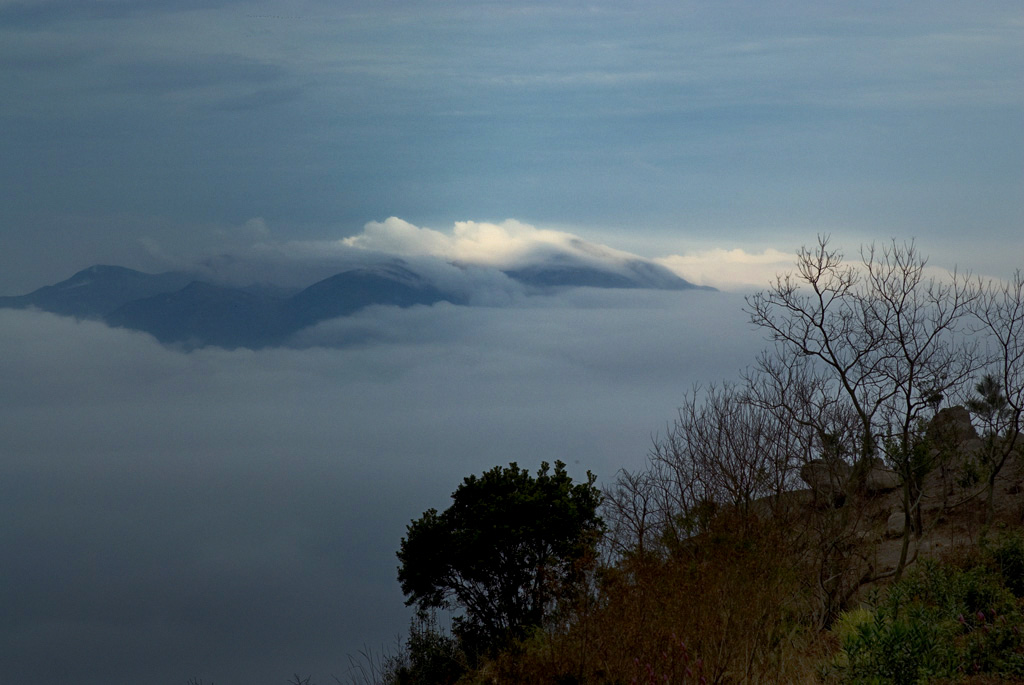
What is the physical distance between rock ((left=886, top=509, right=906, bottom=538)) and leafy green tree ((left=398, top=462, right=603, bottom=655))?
9.52 m

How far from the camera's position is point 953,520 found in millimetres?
24625

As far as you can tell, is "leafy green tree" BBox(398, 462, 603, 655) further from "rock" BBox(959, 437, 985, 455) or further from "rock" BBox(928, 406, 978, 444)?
"rock" BBox(959, 437, 985, 455)

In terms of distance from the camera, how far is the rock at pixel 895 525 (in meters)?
24.4

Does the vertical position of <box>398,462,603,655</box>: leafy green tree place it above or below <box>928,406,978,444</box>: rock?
below

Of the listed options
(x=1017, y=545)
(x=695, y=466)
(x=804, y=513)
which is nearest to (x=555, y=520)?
(x=695, y=466)

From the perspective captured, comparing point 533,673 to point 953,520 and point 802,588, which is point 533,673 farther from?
point 953,520

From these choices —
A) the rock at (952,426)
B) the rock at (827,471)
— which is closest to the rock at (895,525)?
the rock at (952,426)

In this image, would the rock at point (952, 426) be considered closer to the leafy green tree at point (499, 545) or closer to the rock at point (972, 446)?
the rock at point (972, 446)

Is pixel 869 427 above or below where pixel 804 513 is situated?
above

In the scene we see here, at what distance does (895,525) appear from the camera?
2489 cm

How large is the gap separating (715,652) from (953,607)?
311 cm

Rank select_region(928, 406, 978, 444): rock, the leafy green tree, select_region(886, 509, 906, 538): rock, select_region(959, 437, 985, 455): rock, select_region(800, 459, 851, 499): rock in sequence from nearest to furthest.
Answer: select_region(800, 459, 851, 499): rock → the leafy green tree → select_region(928, 406, 978, 444): rock → select_region(886, 509, 906, 538): rock → select_region(959, 437, 985, 455): rock

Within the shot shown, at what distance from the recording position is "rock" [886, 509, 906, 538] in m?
24.4

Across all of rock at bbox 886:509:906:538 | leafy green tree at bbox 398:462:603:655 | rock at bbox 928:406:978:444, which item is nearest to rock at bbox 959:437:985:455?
rock at bbox 928:406:978:444
